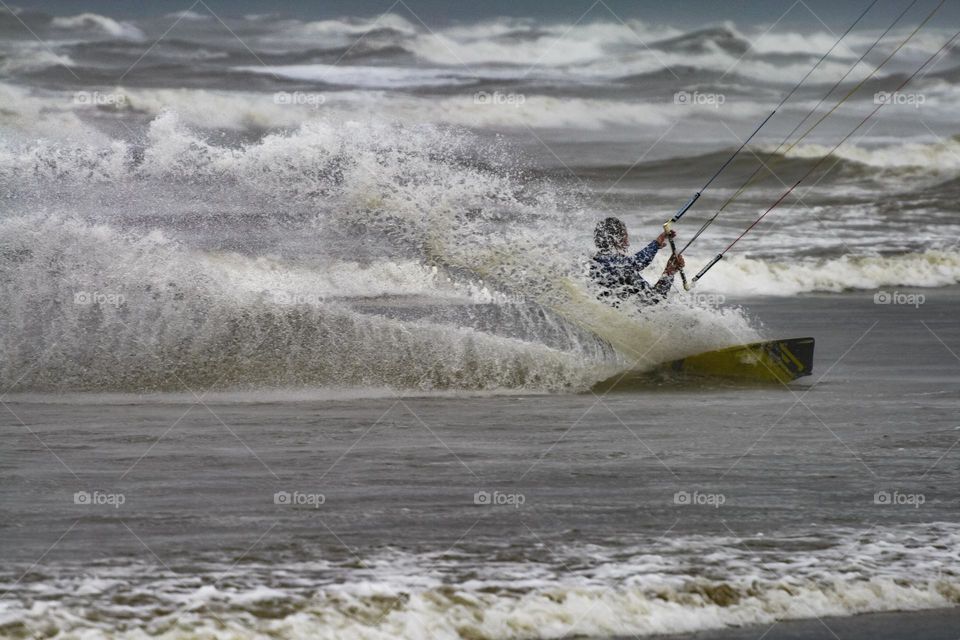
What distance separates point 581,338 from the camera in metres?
14.3

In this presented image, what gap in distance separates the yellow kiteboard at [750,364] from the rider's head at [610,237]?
1.29 m

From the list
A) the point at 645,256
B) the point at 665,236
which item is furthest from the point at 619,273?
the point at 665,236

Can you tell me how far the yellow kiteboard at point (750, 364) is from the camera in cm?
1374

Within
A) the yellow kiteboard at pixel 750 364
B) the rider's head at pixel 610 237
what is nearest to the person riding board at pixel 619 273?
the rider's head at pixel 610 237

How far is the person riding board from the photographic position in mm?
13789

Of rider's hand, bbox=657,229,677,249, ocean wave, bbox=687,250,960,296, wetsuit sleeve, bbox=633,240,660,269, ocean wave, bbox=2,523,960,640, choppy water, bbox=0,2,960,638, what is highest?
ocean wave, bbox=687,250,960,296

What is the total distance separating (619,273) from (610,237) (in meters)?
0.42

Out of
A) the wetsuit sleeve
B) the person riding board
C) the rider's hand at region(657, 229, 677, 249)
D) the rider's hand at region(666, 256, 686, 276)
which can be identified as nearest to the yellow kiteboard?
the person riding board

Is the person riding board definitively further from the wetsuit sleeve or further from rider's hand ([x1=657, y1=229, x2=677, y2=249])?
rider's hand ([x1=657, y1=229, x2=677, y2=249])

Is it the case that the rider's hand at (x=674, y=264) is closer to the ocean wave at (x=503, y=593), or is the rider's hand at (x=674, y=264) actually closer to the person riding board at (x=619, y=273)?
the person riding board at (x=619, y=273)

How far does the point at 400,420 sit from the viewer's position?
443 inches

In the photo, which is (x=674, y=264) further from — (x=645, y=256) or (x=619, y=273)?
(x=619, y=273)

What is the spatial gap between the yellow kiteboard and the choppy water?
0.29 m

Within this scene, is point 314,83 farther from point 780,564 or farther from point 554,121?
point 780,564
